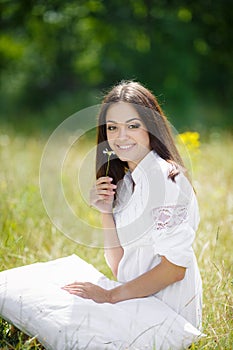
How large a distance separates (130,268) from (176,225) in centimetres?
31

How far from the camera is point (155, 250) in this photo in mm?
2223

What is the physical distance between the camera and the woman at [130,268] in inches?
83.8

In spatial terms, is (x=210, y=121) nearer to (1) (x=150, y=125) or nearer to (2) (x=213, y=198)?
(2) (x=213, y=198)

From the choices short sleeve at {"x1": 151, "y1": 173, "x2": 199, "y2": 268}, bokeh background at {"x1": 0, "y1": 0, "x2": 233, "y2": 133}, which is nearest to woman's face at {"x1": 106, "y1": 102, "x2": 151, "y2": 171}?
short sleeve at {"x1": 151, "y1": 173, "x2": 199, "y2": 268}

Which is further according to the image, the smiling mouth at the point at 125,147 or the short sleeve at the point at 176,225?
the smiling mouth at the point at 125,147

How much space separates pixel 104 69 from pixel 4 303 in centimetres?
1213

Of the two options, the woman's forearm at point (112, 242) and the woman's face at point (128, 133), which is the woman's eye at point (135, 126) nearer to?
the woman's face at point (128, 133)

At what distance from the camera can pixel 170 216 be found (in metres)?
2.21

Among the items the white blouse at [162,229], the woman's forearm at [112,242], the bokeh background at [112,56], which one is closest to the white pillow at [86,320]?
the white blouse at [162,229]

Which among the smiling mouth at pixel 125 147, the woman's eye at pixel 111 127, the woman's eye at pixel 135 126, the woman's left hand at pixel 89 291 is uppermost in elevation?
the woman's eye at pixel 135 126

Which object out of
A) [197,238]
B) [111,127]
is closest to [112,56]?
[197,238]

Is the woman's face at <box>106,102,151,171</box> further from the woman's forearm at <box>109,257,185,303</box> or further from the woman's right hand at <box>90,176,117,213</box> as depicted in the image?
the woman's forearm at <box>109,257,185,303</box>

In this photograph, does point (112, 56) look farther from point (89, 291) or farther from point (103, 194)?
point (89, 291)

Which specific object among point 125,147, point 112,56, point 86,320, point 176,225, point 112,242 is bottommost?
point 86,320
